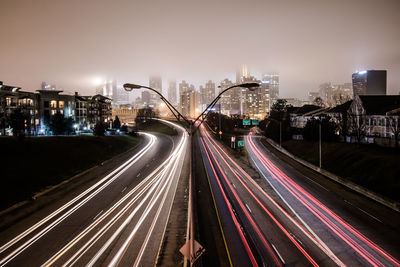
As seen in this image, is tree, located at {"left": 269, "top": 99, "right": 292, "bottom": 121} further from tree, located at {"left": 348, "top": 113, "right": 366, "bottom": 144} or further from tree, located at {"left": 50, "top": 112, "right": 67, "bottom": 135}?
tree, located at {"left": 50, "top": 112, "right": 67, "bottom": 135}

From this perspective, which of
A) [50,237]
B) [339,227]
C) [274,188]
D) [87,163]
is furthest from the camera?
[87,163]

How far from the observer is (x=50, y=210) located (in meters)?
21.5

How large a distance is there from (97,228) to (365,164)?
34875 millimetres

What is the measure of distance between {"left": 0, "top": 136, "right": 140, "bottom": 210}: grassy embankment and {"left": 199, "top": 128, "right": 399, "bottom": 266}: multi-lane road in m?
21.1

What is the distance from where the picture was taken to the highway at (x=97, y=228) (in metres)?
13.9

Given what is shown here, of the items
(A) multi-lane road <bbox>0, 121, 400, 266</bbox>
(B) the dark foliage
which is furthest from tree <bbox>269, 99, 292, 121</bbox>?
(B) the dark foliage

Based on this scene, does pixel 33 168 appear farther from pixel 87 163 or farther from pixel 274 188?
pixel 274 188

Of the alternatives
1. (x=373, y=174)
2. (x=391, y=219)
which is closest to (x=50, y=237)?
(x=391, y=219)

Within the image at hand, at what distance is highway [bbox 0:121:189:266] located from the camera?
548 inches

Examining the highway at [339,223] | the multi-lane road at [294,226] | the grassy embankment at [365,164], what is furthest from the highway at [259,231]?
the grassy embankment at [365,164]

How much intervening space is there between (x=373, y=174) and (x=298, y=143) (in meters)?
29.4

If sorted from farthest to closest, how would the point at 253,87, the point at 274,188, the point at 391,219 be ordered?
the point at 274,188
the point at 391,219
the point at 253,87

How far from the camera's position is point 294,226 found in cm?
1805

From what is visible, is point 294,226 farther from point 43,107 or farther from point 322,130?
point 43,107
